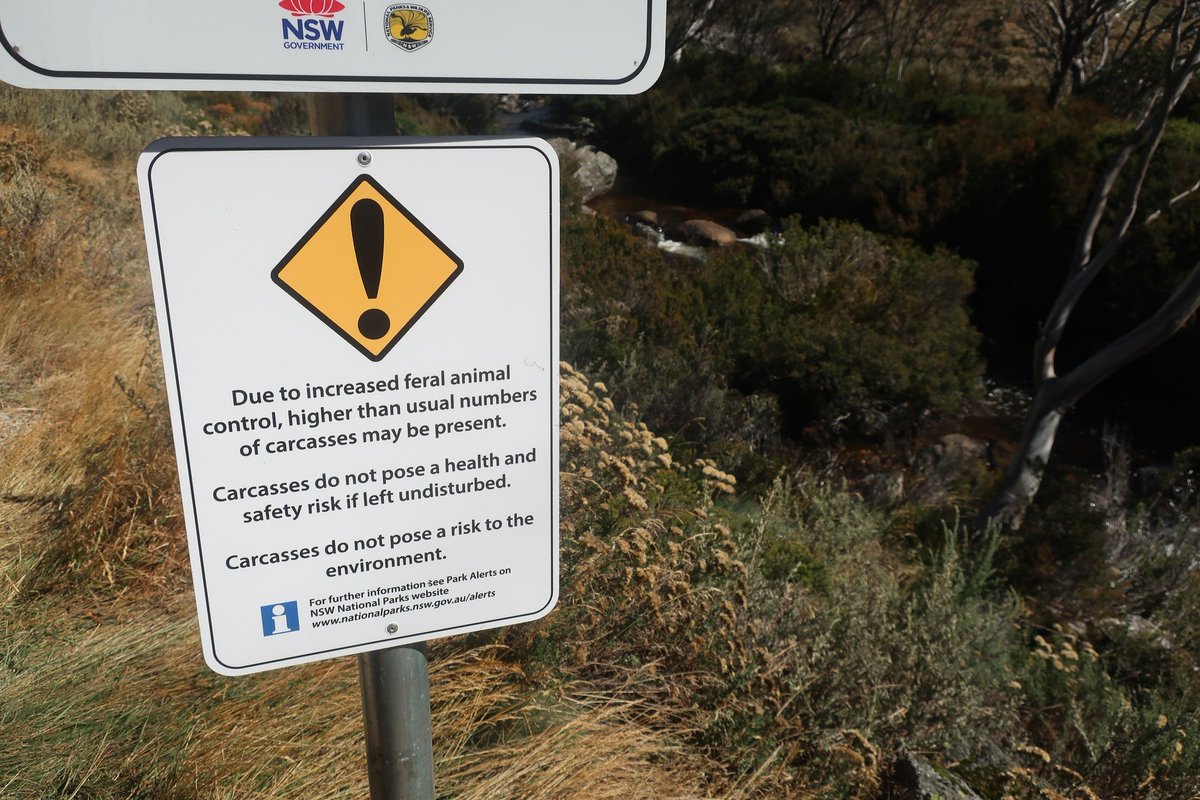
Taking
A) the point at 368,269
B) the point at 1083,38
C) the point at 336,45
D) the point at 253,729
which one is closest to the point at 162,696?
the point at 253,729

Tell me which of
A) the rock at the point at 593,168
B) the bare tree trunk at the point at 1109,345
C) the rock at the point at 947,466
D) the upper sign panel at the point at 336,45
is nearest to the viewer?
the upper sign panel at the point at 336,45

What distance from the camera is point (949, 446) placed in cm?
991

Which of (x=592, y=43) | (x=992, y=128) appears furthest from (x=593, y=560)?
(x=992, y=128)

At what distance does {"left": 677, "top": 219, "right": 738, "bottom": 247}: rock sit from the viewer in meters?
16.7

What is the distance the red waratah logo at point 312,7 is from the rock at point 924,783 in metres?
2.33

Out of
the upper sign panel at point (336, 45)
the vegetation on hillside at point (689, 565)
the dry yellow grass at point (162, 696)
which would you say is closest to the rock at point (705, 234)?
the vegetation on hillside at point (689, 565)

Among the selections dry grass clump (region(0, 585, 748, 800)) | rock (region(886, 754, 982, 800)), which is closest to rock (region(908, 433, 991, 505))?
rock (region(886, 754, 982, 800))

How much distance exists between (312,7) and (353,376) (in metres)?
0.42

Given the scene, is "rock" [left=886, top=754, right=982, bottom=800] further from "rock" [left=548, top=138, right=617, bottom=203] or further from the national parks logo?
"rock" [left=548, top=138, right=617, bottom=203]

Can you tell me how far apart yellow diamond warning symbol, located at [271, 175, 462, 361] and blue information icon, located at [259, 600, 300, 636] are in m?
0.35

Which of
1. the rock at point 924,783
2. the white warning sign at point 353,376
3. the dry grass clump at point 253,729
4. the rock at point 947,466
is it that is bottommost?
the rock at point 947,466

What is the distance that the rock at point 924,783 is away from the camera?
240 centimetres

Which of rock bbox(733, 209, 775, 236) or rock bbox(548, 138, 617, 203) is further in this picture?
rock bbox(548, 138, 617, 203)

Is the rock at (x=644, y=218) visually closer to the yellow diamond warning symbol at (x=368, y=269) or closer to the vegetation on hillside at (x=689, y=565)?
the vegetation on hillside at (x=689, y=565)
